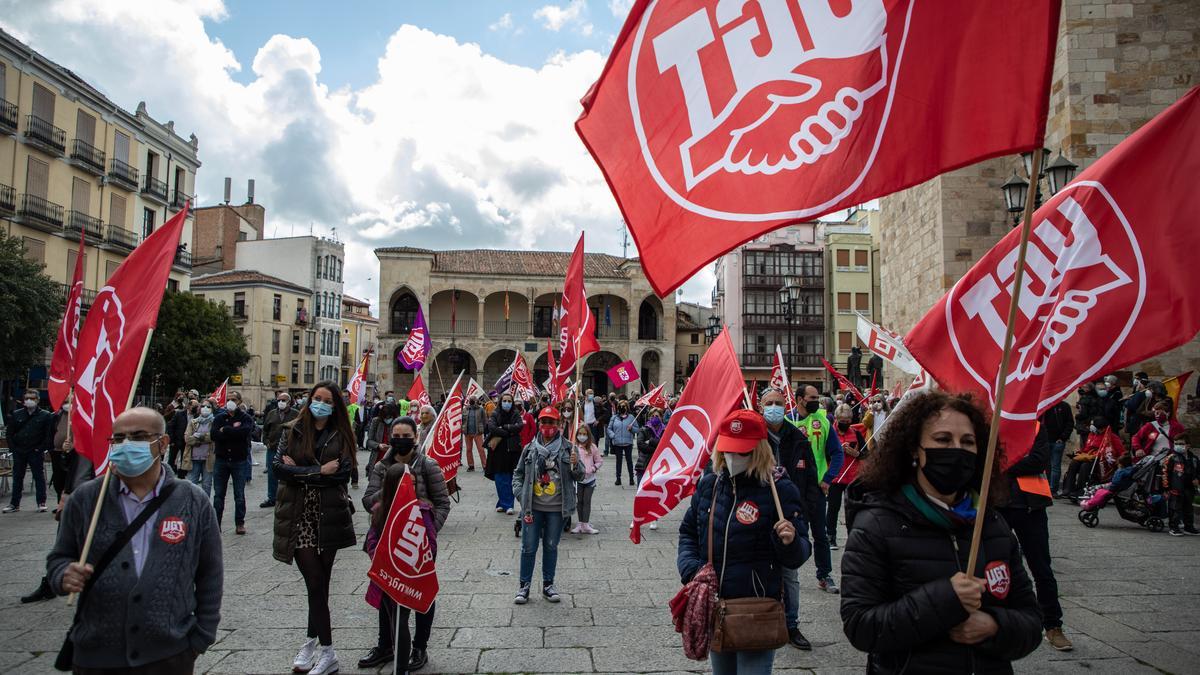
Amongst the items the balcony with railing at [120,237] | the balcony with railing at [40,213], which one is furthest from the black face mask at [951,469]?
the balcony with railing at [120,237]

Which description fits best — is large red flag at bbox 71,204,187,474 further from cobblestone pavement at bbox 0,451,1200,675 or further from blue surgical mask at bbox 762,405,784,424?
blue surgical mask at bbox 762,405,784,424

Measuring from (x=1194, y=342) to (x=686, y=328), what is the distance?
43314 mm

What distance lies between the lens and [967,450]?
7.23ft

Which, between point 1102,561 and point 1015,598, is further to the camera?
point 1102,561

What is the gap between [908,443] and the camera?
89.9 inches

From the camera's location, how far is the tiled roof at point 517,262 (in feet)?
159

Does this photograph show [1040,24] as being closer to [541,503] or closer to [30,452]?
[541,503]

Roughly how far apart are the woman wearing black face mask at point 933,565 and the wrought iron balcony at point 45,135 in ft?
111

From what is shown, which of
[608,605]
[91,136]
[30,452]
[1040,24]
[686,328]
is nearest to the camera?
[1040,24]

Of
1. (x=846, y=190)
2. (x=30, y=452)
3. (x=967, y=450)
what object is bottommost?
(x=30, y=452)

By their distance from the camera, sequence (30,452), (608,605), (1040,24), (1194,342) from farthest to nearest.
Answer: (1194,342)
(30,452)
(608,605)
(1040,24)

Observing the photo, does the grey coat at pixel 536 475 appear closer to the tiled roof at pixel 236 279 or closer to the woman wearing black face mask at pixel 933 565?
the woman wearing black face mask at pixel 933 565

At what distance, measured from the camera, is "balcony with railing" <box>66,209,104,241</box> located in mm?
28797

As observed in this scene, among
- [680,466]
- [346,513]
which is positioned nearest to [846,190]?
[680,466]
